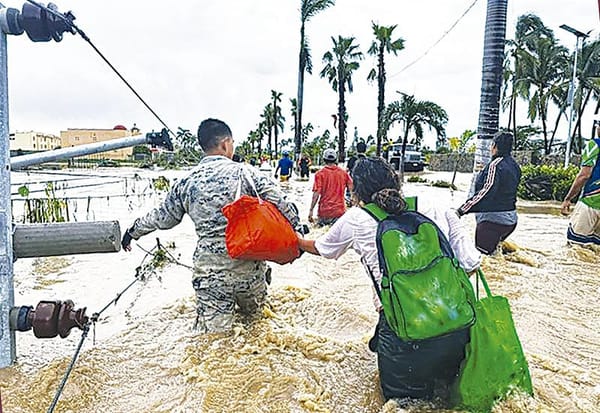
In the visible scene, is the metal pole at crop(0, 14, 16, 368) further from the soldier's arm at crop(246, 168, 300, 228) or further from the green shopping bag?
the green shopping bag

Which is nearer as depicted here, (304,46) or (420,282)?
(420,282)

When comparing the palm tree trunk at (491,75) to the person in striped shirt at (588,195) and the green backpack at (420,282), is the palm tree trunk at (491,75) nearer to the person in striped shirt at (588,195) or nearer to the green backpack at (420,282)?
the person in striped shirt at (588,195)

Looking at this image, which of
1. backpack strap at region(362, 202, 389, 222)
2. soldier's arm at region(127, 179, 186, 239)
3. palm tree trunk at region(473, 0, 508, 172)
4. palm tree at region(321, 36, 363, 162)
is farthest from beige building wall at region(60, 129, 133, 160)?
backpack strap at region(362, 202, 389, 222)

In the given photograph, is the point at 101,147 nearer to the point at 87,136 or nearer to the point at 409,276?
the point at 409,276

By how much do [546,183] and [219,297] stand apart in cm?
1619

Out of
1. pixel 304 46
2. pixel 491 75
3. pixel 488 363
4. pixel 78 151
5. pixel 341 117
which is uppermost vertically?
pixel 304 46

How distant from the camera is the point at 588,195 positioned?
21.6ft

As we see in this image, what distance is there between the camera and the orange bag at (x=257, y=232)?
3.38 metres

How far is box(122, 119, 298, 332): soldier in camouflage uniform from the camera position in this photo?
3.81 meters

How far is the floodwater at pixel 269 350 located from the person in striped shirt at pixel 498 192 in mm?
674

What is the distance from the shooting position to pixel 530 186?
689 inches

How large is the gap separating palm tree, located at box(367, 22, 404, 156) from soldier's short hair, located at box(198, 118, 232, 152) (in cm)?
2555

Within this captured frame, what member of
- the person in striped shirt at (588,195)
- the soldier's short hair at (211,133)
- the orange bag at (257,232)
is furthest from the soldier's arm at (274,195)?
the person in striped shirt at (588,195)

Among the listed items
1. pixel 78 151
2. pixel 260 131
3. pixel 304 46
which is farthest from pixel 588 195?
pixel 260 131
